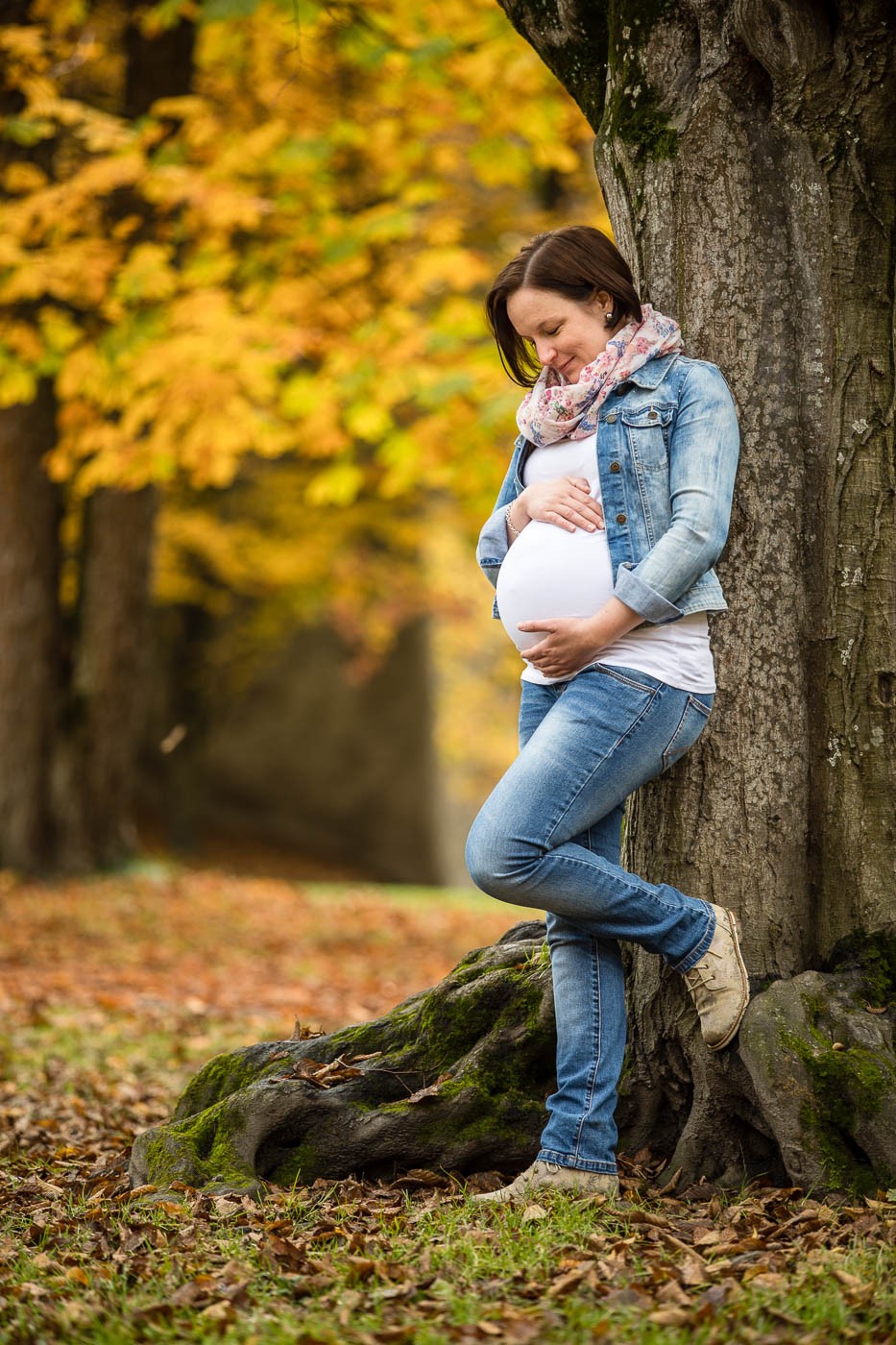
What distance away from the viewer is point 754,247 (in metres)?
3.45

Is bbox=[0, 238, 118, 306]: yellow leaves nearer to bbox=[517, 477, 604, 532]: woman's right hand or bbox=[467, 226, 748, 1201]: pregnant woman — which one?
bbox=[467, 226, 748, 1201]: pregnant woman

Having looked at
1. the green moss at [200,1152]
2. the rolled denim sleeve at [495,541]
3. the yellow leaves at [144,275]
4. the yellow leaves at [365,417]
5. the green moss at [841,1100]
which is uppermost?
the yellow leaves at [144,275]

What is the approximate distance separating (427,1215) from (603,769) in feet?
3.88

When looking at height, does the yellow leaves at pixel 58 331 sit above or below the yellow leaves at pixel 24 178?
below

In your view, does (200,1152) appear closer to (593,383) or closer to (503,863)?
(503,863)

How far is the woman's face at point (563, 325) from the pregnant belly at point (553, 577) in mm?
465

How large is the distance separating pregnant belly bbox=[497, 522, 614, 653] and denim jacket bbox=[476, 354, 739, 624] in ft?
0.14

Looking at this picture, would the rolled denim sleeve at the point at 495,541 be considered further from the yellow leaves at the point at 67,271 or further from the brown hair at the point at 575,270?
the yellow leaves at the point at 67,271

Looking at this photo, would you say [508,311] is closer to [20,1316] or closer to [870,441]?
[870,441]

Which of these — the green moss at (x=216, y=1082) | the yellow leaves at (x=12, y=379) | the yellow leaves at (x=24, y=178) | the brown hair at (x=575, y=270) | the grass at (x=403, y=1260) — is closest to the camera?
the grass at (x=403, y=1260)

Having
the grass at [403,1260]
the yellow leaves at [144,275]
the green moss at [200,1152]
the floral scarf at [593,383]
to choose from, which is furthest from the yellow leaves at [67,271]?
the green moss at [200,1152]

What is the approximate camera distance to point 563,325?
11.1ft

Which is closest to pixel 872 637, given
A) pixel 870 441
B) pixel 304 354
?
pixel 870 441

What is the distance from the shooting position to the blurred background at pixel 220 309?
8305mm
